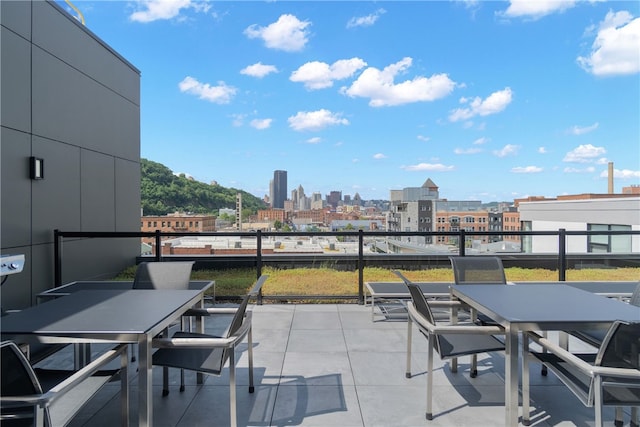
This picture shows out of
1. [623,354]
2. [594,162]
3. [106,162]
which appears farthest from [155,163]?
[594,162]

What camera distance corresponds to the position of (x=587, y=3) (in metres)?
15.9

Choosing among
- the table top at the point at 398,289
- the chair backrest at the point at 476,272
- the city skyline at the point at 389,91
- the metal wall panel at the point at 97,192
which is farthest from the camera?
the city skyline at the point at 389,91

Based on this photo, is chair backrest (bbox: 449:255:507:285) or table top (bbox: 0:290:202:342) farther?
chair backrest (bbox: 449:255:507:285)

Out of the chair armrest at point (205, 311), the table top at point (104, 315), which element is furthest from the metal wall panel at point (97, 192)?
the chair armrest at point (205, 311)

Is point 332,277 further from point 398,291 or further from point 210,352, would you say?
point 210,352

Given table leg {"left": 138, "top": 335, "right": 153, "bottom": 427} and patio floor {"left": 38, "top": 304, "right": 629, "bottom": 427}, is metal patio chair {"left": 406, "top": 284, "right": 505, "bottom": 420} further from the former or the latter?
table leg {"left": 138, "top": 335, "right": 153, "bottom": 427}

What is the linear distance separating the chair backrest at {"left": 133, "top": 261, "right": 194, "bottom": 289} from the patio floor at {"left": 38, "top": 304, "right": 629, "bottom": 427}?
29.0 inches

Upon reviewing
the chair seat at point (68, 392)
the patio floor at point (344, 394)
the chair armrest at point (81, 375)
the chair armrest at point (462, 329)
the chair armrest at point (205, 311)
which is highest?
the chair armrest at point (462, 329)

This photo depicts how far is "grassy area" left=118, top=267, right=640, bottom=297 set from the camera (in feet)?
18.3

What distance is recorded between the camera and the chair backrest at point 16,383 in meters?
A: 1.38

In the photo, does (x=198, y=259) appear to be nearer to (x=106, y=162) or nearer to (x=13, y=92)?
(x=106, y=162)

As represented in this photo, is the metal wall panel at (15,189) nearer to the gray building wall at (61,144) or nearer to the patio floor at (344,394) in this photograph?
the gray building wall at (61,144)

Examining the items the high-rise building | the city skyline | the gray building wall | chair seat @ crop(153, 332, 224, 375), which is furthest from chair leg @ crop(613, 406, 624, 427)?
A: the high-rise building

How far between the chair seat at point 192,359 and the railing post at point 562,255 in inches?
197
